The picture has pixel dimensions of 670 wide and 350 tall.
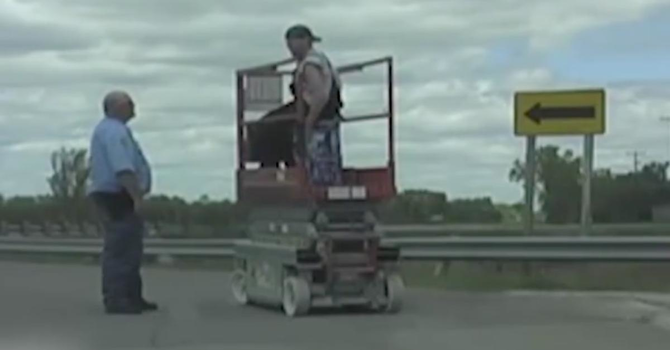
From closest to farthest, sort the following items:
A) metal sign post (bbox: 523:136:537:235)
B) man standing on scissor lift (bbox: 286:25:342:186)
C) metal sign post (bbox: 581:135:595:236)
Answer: man standing on scissor lift (bbox: 286:25:342:186), metal sign post (bbox: 581:135:595:236), metal sign post (bbox: 523:136:537:235)

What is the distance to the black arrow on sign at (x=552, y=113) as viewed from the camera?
63.1 ft

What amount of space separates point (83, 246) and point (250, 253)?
38.8 ft

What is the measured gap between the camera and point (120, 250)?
13.9 m

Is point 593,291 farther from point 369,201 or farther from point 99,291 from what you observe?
point 99,291

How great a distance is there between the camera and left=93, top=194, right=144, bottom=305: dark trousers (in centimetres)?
1372

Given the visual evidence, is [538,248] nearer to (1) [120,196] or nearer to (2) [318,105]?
(2) [318,105]

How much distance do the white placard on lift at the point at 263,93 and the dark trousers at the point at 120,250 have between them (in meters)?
1.67

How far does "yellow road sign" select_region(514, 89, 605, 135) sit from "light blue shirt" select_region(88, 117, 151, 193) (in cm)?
668

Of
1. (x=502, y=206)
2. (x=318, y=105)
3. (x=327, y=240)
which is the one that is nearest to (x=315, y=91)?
(x=318, y=105)

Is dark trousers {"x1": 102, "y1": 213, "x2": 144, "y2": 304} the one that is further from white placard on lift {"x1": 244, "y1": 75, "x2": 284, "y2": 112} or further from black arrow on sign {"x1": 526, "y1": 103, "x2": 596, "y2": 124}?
black arrow on sign {"x1": 526, "y1": 103, "x2": 596, "y2": 124}

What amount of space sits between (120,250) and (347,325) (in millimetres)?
2533

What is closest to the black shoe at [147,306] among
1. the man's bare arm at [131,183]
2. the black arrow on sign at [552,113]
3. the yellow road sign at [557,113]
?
the man's bare arm at [131,183]

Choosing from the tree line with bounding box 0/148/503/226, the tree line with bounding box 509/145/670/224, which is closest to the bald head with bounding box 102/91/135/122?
the tree line with bounding box 0/148/503/226

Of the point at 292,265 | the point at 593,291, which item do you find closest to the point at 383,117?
the point at 292,265
